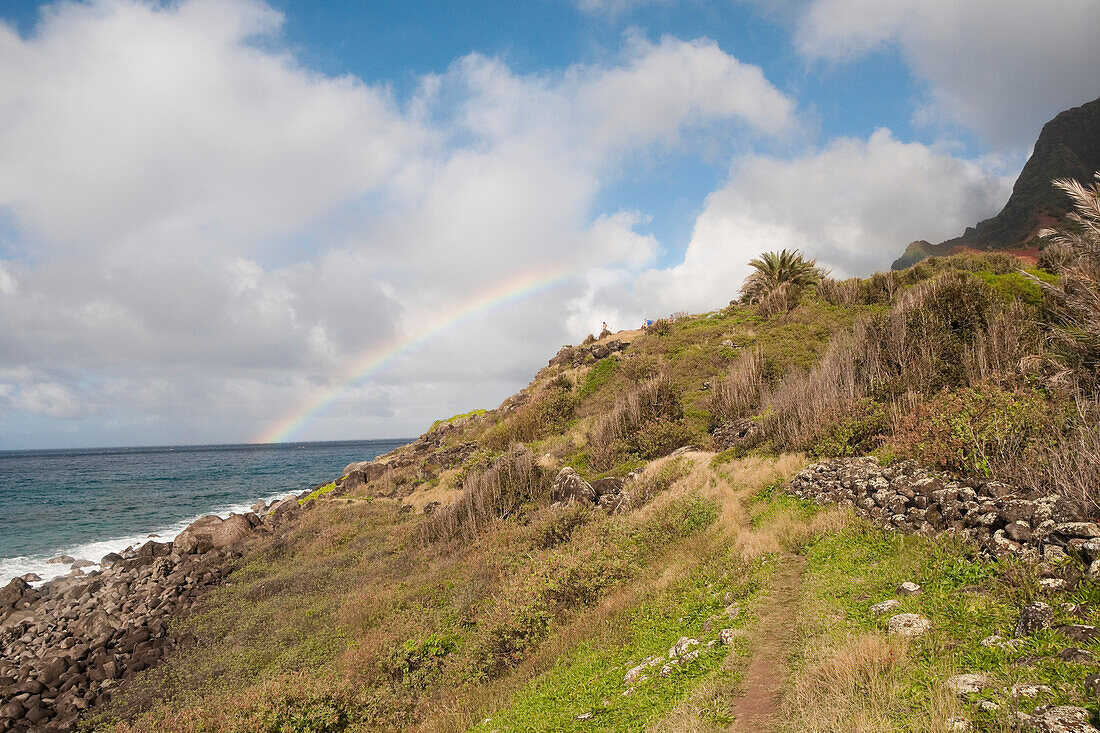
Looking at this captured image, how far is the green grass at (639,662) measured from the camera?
18.9ft

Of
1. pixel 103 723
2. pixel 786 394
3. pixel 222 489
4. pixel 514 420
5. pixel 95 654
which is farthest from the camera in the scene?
pixel 222 489

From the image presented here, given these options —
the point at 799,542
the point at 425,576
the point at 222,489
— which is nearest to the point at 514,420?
the point at 425,576

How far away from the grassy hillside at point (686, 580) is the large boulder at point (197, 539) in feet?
9.10

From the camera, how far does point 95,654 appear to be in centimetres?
1374

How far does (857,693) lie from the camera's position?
14.6ft

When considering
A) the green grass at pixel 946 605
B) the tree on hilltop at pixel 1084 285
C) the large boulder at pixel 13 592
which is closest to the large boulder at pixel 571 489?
the green grass at pixel 946 605

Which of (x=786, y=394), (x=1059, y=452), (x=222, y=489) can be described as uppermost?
(x=786, y=394)

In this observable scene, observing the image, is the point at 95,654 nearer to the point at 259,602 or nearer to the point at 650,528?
the point at 259,602

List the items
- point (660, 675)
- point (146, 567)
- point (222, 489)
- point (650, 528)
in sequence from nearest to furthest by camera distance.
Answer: point (660, 675) → point (650, 528) → point (146, 567) → point (222, 489)

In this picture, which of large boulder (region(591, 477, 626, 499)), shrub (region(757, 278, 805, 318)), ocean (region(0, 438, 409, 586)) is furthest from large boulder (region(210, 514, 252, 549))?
shrub (region(757, 278, 805, 318))

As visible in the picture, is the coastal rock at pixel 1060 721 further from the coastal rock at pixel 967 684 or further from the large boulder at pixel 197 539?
the large boulder at pixel 197 539

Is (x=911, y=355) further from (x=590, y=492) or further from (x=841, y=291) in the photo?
(x=841, y=291)

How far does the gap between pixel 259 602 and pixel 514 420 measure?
51.6 ft

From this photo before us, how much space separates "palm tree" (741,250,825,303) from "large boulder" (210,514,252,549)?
3575cm
